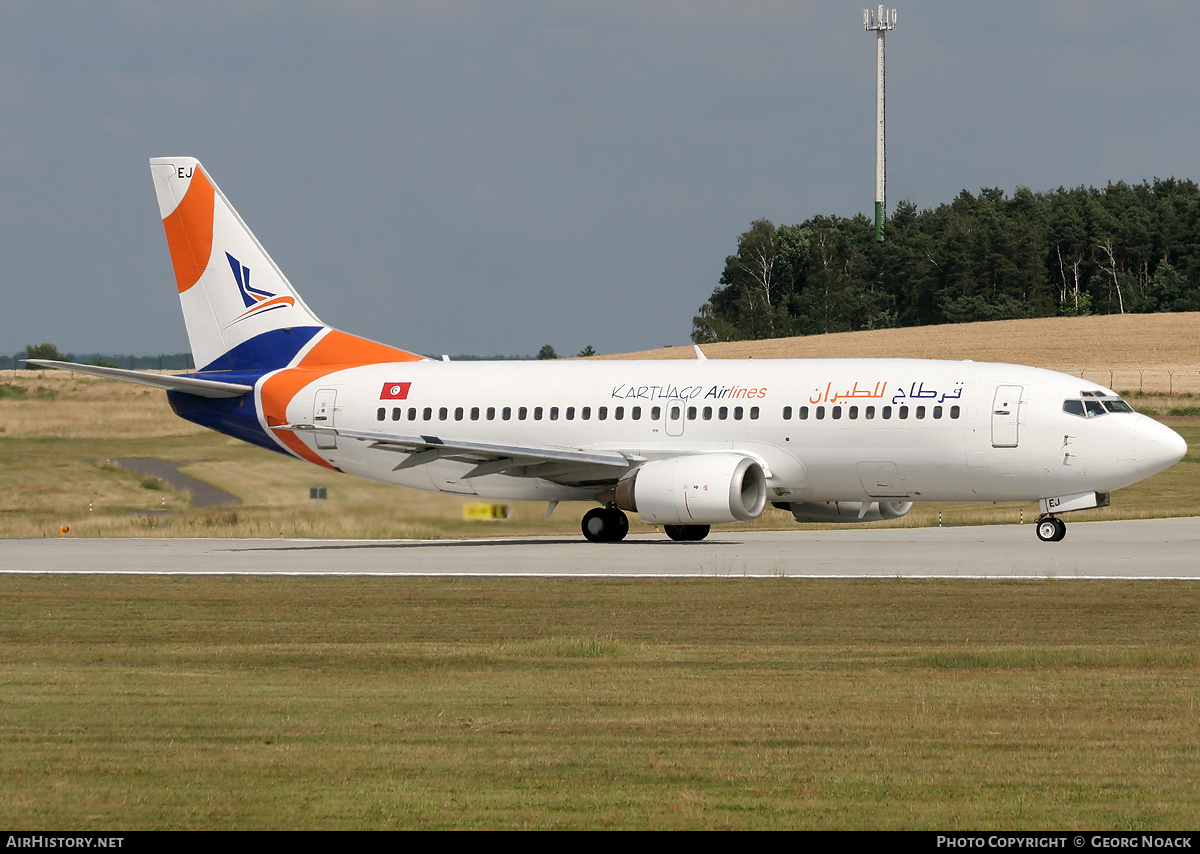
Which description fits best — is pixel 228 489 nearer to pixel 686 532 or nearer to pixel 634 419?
pixel 634 419

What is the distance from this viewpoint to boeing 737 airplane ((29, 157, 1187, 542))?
106 feet

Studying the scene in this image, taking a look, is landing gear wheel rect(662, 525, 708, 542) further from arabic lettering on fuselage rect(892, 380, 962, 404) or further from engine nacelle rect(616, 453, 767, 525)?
arabic lettering on fuselage rect(892, 380, 962, 404)

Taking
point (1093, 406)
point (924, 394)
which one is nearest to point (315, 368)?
point (924, 394)

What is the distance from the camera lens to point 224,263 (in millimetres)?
39188

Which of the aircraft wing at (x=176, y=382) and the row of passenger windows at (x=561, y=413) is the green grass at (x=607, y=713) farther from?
the aircraft wing at (x=176, y=382)

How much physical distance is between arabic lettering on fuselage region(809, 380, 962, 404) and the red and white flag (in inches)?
Result: 377

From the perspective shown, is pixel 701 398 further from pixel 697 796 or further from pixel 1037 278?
pixel 1037 278

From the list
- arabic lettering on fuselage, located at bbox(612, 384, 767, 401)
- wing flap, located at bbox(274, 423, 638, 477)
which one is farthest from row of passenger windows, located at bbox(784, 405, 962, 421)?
wing flap, located at bbox(274, 423, 638, 477)

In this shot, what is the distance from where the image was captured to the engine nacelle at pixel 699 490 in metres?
32.4

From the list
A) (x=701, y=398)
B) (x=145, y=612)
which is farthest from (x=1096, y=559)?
(x=145, y=612)

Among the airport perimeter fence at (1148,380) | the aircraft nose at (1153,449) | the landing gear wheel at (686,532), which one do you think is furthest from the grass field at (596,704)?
the airport perimeter fence at (1148,380)

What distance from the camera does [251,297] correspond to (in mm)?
39062

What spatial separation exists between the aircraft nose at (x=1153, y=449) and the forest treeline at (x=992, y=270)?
104 m

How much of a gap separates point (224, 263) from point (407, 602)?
1927 cm
